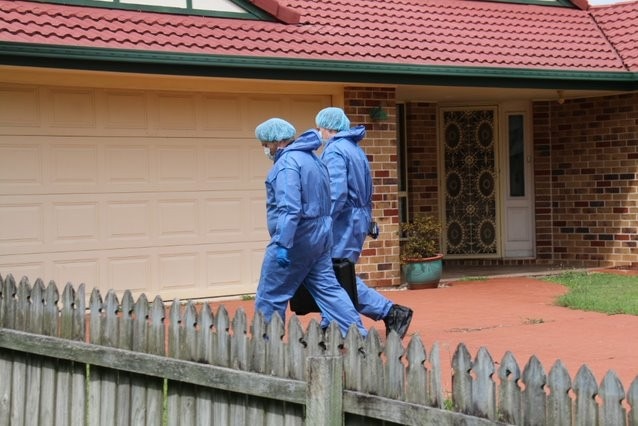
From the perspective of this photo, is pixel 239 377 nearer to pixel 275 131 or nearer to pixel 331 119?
pixel 275 131

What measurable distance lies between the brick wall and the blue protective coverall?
4.65 meters

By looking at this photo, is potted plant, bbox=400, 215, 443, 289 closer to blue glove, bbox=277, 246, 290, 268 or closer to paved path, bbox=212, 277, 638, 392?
paved path, bbox=212, 277, 638, 392

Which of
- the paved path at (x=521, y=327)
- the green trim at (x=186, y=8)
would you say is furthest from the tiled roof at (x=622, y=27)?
the green trim at (x=186, y=8)

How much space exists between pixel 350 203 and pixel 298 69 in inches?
154

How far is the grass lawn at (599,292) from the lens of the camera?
34.9ft

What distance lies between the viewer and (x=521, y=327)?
9609 mm

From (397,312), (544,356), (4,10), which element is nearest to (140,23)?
(4,10)

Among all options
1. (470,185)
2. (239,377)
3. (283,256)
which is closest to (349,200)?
(283,256)

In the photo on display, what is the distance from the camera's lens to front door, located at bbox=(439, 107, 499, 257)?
1614 centimetres

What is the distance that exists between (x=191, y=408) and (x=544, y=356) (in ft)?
12.5

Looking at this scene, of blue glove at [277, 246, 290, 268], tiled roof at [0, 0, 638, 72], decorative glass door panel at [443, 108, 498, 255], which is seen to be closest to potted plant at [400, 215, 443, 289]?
tiled roof at [0, 0, 638, 72]

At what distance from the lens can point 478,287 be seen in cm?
1316

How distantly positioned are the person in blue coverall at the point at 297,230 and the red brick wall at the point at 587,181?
864 centimetres

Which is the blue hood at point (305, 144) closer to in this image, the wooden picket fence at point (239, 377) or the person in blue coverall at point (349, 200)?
the person in blue coverall at point (349, 200)
